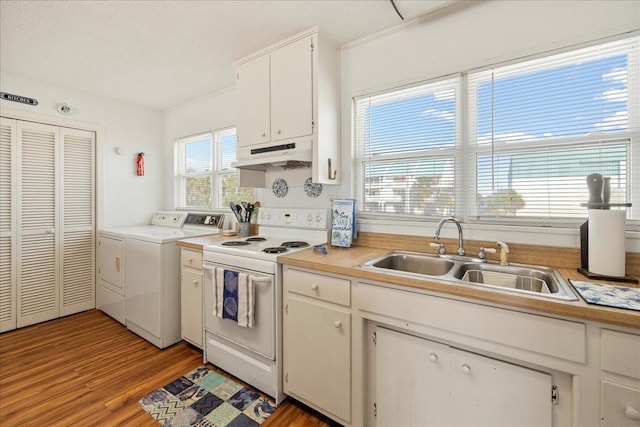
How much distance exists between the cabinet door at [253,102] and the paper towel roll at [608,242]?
2029 mm

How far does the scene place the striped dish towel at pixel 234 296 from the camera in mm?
1767

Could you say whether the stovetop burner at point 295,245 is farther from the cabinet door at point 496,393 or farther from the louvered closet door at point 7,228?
the louvered closet door at point 7,228

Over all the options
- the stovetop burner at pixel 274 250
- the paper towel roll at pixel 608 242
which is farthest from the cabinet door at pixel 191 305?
the paper towel roll at pixel 608 242

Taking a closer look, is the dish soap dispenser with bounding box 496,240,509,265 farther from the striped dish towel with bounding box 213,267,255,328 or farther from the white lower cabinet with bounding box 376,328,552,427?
the striped dish towel with bounding box 213,267,255,328

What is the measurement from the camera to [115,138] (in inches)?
132

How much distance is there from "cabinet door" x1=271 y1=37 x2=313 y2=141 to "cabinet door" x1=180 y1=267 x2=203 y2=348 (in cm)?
130

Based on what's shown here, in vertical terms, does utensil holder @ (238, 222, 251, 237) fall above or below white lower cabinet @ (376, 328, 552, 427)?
above

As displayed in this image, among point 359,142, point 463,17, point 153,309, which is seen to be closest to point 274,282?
point 359,142

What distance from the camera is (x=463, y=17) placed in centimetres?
174

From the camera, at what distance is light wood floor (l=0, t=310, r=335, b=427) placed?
163 cm

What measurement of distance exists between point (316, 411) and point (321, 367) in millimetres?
342

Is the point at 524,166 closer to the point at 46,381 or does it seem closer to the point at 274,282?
the point at 274,282

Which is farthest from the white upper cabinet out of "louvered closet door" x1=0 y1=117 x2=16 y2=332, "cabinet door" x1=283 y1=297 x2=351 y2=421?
"louvered closet door" x1=0 y1=117 x2=16 y2=332

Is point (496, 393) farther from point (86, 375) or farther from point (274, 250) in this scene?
point (86, 375)
